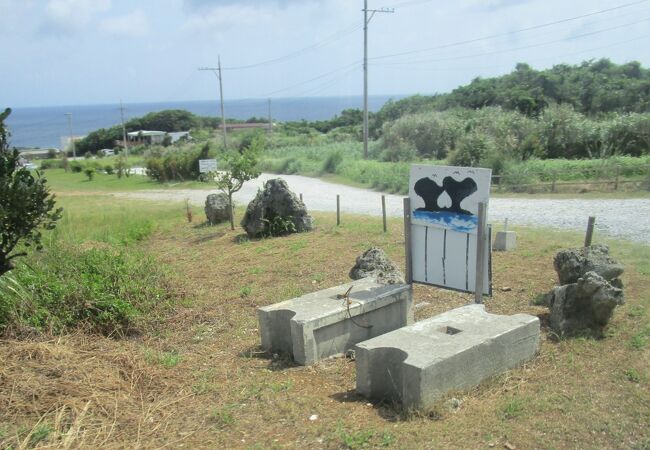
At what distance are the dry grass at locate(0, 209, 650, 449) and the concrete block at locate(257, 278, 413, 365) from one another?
214 mm

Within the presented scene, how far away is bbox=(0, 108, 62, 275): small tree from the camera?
5.79m

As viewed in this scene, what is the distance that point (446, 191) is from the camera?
6.86m

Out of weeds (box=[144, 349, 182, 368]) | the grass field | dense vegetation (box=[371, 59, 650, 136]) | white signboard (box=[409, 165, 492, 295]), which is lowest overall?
the grass field

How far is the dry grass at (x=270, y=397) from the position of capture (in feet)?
14.6

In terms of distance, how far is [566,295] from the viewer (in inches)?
254

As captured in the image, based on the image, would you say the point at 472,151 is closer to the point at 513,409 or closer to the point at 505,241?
the point at 505,241

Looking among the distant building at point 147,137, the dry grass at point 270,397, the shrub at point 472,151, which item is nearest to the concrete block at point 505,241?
the dry grass at point 270,397

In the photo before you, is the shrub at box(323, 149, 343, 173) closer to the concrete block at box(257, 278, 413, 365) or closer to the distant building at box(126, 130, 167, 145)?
the concrete block at box(257, 278, 413, 365)

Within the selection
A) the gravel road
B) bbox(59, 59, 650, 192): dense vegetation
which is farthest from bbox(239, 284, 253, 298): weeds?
bbox(59, 59, 650, 192): dense vegetation

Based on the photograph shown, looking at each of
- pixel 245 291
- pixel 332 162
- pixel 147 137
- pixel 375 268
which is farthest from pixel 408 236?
pixel 147 137

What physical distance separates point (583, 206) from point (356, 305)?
12.9 meters

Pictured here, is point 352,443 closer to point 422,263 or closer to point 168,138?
point 422,263

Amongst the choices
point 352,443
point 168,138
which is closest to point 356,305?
point 352,443

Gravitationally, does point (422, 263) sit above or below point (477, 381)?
above
